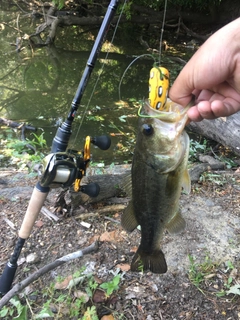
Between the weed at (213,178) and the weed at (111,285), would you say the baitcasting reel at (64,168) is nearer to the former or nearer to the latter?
the weed at (111,285)

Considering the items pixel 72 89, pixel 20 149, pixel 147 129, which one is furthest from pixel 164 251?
pixel 72 89

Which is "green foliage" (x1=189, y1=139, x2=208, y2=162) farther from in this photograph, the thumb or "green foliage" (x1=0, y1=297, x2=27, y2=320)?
"green foliage" (x1=0, y1=297, x2=27, y2=320)

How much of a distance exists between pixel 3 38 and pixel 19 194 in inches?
366

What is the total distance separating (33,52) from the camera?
10.2 m

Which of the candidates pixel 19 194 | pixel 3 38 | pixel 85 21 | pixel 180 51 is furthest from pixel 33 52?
pixel 19 194

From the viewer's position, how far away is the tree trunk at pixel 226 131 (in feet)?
16.3

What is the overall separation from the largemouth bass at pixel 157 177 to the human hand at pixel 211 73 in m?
0.12

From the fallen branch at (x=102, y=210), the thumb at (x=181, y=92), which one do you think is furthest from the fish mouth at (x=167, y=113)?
the fallen branch at (x=102, y=210)

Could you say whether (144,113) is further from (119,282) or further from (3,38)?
(3,38)

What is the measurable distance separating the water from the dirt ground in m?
1.22

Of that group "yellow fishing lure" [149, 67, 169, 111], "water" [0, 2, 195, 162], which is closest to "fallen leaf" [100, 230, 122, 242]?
"water" [0, 2, 195, 162]

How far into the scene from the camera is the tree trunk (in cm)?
496

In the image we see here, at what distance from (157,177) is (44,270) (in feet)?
3.84

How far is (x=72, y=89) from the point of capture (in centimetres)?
788
